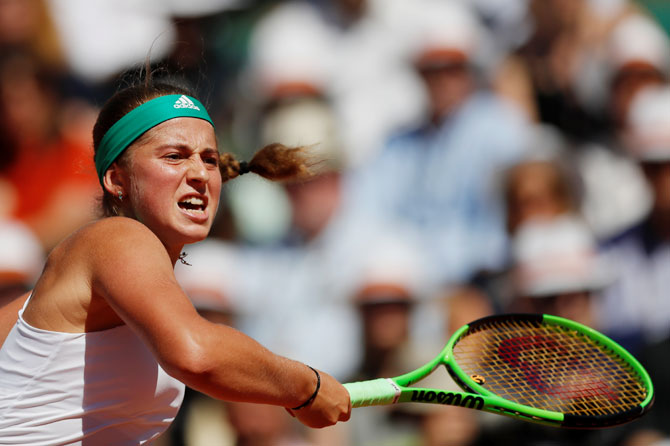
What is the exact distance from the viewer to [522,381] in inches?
122

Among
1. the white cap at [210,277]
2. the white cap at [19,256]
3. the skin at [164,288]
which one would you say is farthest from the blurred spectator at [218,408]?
the skin at [164,288]

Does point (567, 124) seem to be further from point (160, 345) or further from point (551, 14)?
point (160, 345)

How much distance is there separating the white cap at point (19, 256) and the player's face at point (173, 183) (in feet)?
9.82

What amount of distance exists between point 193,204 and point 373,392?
2.41 ft

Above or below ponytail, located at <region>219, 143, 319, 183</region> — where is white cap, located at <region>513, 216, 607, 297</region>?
below

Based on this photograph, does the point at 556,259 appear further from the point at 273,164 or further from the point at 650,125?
the point at 273,164

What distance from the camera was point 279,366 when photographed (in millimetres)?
1957

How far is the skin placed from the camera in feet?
5.86

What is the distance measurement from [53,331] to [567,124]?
3.96 meters

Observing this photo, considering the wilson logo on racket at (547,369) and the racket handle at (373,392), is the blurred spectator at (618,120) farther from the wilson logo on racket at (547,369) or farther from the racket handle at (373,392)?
the racket handle at (373,392)

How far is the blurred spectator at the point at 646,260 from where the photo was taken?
471 cm

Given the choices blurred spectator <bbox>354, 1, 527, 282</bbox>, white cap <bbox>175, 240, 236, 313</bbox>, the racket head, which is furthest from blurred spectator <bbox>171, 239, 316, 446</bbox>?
the racket head

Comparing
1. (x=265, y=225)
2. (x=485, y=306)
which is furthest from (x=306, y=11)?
(x=485, y=306)

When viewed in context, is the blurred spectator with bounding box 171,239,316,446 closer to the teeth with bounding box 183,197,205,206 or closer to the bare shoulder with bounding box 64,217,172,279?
the teeth with bounding box 183,197,205,206
